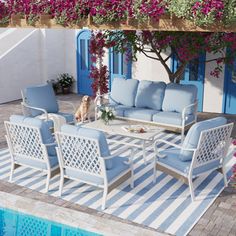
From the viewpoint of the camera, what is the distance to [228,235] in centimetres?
523

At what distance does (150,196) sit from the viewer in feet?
21.0

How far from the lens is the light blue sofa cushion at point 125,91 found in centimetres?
1018

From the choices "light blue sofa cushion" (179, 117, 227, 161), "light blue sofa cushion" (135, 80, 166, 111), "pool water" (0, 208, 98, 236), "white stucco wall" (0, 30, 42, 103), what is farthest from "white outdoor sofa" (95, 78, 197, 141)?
"white stucco wall" (0, 30, 42, 103)

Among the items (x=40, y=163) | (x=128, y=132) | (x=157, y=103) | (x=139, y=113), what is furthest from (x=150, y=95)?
(x=40, y=163)

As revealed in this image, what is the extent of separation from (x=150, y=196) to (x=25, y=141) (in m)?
2.26

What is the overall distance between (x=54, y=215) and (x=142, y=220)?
50.3 inches

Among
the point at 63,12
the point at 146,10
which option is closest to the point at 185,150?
the point at 146,10

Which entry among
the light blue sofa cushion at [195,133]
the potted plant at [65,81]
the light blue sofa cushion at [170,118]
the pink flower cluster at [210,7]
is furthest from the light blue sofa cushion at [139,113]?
the potted plant at [65,81]

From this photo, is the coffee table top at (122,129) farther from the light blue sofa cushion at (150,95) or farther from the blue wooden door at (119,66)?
the blue wooden door at (119,66)

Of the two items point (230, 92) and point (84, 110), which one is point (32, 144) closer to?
point (84, 110)

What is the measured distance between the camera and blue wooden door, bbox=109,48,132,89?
1387 centimetres

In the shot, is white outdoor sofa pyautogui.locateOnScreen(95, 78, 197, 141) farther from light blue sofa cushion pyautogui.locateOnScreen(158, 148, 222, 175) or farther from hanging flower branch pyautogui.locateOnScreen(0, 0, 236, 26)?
hanging flower branch pyautogui.locateOnScreen(0, 0, 236, 26)

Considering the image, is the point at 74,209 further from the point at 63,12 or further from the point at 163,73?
the point at 163,73

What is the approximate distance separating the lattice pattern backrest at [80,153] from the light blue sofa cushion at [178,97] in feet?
13.1
